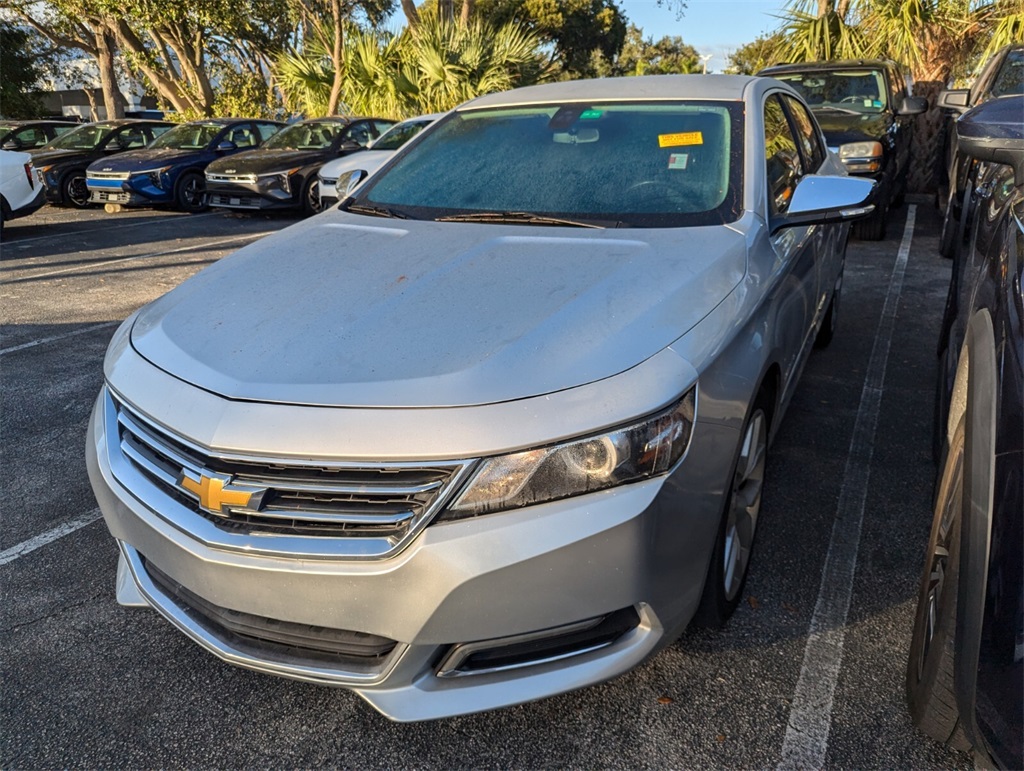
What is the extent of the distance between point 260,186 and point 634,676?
10.7m

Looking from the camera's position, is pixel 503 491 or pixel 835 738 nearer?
pixel 503 491

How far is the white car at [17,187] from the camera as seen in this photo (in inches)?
393

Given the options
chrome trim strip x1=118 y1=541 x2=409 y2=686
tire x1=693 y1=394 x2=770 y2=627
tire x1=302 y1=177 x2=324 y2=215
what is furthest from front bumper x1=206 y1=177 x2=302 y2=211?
tire x1=693 y1=394 x2=770 y2=627

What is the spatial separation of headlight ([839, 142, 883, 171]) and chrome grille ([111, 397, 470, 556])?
7.13m

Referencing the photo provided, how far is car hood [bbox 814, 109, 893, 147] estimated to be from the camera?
25.7 ft

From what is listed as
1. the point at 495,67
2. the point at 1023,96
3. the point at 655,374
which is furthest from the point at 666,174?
the point at 495,67

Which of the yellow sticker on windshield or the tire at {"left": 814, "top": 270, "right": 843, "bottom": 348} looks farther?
the tire at {"left": 814, "top": 270, "right": 843, "bottom": 348}

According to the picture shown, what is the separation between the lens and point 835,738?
6.82 feet

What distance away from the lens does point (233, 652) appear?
6.51 ft

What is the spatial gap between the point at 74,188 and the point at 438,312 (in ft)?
44.3

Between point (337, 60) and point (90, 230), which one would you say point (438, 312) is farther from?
point (337, 60)

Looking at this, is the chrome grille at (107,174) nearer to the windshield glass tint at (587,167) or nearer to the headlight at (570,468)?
the windshield glass tint at (587,167)

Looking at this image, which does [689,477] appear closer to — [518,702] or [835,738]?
[518,702]

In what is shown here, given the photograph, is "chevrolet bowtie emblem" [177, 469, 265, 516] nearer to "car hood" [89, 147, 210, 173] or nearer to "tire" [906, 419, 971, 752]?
"tire" [906, 419, 971, 752]
